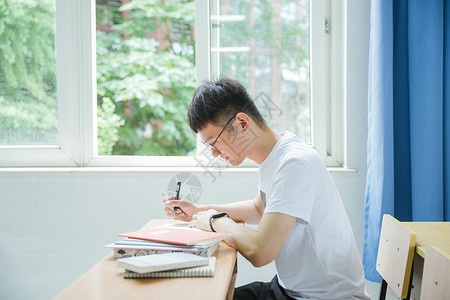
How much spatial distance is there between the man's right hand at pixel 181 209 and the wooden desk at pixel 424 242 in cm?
75

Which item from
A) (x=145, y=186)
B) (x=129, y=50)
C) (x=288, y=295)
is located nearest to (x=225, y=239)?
(x=288, y=295)

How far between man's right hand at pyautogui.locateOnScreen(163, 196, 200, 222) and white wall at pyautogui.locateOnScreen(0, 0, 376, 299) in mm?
680

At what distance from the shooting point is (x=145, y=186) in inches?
86.5

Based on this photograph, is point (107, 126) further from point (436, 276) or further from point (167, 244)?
point (436, 276)

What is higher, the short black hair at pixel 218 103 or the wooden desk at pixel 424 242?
the short black hair at pixel 218 103

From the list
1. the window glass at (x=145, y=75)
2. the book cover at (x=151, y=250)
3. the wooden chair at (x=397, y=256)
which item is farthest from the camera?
the window glass at (x=145, y=75)

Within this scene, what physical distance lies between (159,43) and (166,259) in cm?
250

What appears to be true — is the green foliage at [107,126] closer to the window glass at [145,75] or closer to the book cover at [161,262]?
the window glass at [145,75]

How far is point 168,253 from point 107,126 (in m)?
1.67

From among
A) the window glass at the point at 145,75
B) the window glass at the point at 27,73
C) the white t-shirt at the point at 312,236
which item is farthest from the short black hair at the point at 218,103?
the window glass at the point at 27,73

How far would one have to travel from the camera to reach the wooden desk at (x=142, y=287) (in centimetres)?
80

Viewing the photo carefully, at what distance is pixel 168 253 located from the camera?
101cm

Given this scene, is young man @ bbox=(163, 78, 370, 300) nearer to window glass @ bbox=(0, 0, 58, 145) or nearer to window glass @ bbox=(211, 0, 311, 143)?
window glass @ bbox=(211, 0, 311, 143)

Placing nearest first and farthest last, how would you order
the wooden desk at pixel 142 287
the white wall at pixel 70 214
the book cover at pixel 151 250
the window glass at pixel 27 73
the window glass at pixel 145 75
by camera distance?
the wooden desk at pixel 142 287 < the book cover at pixel 151 250 < the white wall at pixel 70 214 < the window glass at pixel 27 73 < the window glass at pixel 145 75
